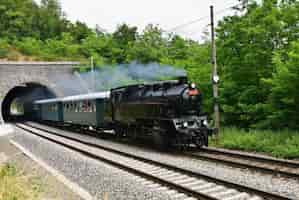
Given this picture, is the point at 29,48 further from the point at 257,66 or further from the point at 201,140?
the point at 201,140

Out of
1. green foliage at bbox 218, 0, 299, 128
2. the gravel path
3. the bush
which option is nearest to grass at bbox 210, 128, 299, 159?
green foliage at bbox 218, 0, 299, 128

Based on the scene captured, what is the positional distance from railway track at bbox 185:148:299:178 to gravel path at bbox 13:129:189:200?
9.69 ft

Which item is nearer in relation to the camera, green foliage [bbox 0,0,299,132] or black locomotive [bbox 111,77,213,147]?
green foliage [bbox 0,0,299,132]

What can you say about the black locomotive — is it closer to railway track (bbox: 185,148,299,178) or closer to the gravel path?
railway track (bbox: 185,148,299,178)

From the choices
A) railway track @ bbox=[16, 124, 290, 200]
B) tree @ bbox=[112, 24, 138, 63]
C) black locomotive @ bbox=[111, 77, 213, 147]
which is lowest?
railway track @ bbox=[16, 124, 290, 200]

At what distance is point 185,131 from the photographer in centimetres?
1340

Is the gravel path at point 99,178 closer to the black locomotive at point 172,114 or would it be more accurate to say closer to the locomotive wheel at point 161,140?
the locomotive wheel at point 161,140

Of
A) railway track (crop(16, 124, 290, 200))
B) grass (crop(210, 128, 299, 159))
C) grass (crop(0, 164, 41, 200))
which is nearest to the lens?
grass (crop(0, 164, 41, 200))

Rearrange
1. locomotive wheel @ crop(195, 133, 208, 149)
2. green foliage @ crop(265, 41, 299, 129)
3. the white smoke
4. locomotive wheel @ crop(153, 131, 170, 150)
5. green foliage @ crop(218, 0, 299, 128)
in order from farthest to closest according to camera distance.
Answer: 1. the white smoke
2. green foliage @ crop(218, 0, 299, 128)
3. locomotive wheel @ crop(153, 131, 170, 150)
4. locomotive wheel @ crop(195, 133, 208, 149)
5. green foliage @ crop(265, 41, 299, 129)

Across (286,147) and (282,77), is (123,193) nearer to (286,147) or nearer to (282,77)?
(286,147)

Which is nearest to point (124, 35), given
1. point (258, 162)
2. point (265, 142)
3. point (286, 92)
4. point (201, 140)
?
point (201, 140)

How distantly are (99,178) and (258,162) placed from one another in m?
4.73

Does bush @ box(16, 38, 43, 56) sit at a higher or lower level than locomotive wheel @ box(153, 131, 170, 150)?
higher

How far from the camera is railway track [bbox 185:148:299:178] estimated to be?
9.40 metres
